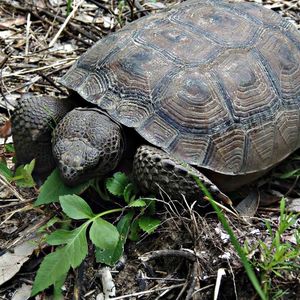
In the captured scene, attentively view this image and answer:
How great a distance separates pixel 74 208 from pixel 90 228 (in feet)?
0.44

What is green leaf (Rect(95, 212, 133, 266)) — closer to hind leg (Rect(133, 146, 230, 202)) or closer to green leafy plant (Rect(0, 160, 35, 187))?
hind leg (Rect(133, 146, 230, 202))

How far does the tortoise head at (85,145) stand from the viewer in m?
2.96

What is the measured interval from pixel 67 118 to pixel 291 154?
1530 mm

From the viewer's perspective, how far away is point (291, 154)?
3801 millimetres

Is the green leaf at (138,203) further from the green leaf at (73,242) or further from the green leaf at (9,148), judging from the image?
the green leaf at (9,148)

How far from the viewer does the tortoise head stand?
296cm

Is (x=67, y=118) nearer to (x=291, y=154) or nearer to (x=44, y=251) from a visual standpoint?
(x=44, y=251)

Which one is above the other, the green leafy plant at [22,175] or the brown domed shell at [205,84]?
the brown domed shell at [205,84]

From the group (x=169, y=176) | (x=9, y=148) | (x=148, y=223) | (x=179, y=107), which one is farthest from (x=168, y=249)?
(x=9, y=148)

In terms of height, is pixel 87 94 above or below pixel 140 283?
above

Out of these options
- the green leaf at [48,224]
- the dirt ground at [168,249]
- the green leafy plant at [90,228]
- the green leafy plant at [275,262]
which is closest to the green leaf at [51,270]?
the green leafy plant at [90,228]

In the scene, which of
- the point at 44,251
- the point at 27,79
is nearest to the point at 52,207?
the point at 44,251

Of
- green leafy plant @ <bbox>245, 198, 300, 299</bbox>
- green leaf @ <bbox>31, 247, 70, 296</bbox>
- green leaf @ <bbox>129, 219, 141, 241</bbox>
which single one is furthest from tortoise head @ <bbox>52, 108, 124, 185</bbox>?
green leafy plant @ <bbox>245, 198, 300, 299</bbox>

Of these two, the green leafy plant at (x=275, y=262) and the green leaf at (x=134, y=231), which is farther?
the green leaf at (x=134, y=231)
